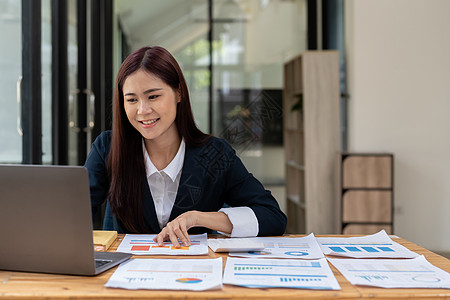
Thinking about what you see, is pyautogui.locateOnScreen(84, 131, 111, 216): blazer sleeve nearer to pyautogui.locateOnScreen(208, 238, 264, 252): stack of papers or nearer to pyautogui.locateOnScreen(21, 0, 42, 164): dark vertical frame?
pyautogui.locateOnScreen(208, 238, 264, 252): stack of papers

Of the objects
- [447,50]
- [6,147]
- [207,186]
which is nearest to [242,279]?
[207,186]

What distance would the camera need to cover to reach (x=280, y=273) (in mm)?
1148

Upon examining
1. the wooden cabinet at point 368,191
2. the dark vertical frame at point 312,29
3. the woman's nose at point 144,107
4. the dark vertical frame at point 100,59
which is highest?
the dark vertical frame at point 312,29

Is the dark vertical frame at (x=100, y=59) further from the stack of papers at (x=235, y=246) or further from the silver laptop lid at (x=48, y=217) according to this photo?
the silver laptop lid at (x=48, y=217)

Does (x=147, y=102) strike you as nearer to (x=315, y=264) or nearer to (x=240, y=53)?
(x=315, y=264)

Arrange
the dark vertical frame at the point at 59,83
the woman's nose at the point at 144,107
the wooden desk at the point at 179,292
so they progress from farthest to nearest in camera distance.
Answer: the dark vertical frame at the point at 59,83 → the woman's nose at the point at 144,107 → the wooden desk at the point at 179,292

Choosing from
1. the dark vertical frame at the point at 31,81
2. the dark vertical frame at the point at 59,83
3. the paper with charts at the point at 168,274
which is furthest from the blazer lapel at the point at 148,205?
the dark vertical frame at the point at 59,83

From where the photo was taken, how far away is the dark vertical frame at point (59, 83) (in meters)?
3.41

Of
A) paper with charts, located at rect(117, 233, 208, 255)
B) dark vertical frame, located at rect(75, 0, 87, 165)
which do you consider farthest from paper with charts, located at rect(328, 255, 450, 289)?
dark vertical frame, located at rect(75, 0, 87, 165)

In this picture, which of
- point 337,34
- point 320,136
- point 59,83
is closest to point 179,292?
point 59,83

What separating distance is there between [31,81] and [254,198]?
167 centimetres

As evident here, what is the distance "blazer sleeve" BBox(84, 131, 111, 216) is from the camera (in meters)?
1.80

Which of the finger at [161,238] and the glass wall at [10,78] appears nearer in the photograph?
the finger at [161,238]

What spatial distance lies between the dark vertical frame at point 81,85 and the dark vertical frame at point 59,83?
409 mm
